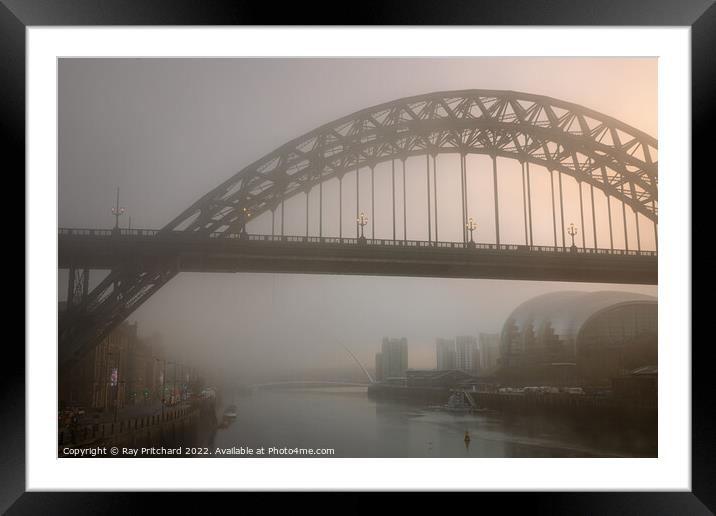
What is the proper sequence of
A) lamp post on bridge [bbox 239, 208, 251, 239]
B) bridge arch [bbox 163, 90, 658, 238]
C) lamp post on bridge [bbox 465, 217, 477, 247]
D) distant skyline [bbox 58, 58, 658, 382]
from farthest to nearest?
1. lamp post on bridge [bbox 239, 208, 251, 239]
2. lamp post on bridge [bbox 465, 217, 477, 247]
3. bridge arch [bbox 163, 90, 658, 238]
4. distant skyline [bbox 58, 58, 658, 382]

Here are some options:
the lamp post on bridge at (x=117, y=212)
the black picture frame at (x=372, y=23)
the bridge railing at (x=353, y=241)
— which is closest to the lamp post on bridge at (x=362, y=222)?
the bridge railing at (x=353, y=241)

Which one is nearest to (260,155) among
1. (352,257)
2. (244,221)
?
(244,221)

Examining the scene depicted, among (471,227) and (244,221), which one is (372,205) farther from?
→ (244,221)

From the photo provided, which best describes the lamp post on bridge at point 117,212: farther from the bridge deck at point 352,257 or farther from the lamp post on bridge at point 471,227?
the lamp post on bridge at point 471,227

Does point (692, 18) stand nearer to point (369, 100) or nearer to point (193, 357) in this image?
point (369, 100)

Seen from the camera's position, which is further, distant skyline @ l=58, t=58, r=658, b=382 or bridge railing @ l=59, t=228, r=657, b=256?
bridge railing @ l=59, t=228, r=657, b=256

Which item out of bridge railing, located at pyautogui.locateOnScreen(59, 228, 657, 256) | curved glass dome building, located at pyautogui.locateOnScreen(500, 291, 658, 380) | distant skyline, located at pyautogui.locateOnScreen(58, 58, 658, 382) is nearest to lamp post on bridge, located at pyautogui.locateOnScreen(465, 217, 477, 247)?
bridge railing, located at pyautogui.locateOnScreen(59, 228, 657, 256)

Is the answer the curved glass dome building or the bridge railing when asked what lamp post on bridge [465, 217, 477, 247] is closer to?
the bridge railing

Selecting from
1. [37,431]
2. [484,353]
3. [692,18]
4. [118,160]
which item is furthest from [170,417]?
[692,18]
